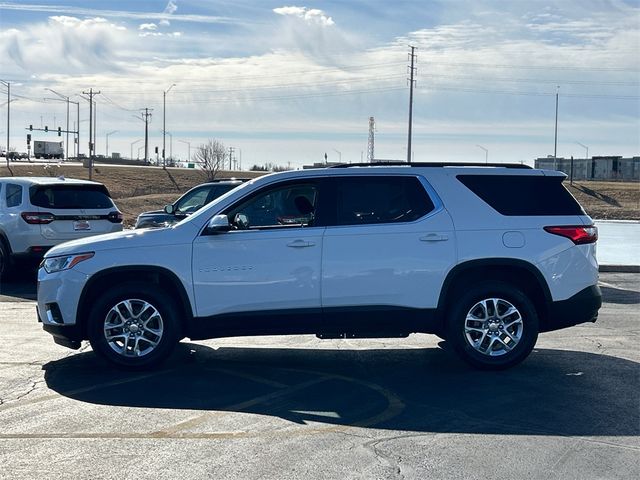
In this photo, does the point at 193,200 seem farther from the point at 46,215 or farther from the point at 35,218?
the point at 35,218

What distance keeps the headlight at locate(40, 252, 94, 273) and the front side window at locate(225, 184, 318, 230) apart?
1.44 m

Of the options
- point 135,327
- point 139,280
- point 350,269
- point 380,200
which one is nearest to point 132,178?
point 139,280

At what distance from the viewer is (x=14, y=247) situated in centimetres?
1366

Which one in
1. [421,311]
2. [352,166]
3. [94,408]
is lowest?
[94,408]

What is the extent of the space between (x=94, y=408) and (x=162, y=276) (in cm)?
158

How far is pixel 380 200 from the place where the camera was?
778 centimetres

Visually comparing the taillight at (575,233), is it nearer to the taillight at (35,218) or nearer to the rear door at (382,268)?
the rear door at (382,268)

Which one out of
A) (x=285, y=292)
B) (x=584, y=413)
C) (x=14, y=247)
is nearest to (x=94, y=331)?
(x=285, y=292)

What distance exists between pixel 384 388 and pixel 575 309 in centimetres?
214

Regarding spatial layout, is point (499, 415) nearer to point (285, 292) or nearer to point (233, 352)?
point (285, 292)

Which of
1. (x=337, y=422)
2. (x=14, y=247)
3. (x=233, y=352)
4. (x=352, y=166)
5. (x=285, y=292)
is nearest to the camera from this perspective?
(x=337, y=422)

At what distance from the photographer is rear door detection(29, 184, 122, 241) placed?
1348cm

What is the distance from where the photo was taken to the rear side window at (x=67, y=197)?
1359 cm

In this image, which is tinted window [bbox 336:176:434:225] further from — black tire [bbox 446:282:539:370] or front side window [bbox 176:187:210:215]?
front side window [bbox 176:187:210:215]
